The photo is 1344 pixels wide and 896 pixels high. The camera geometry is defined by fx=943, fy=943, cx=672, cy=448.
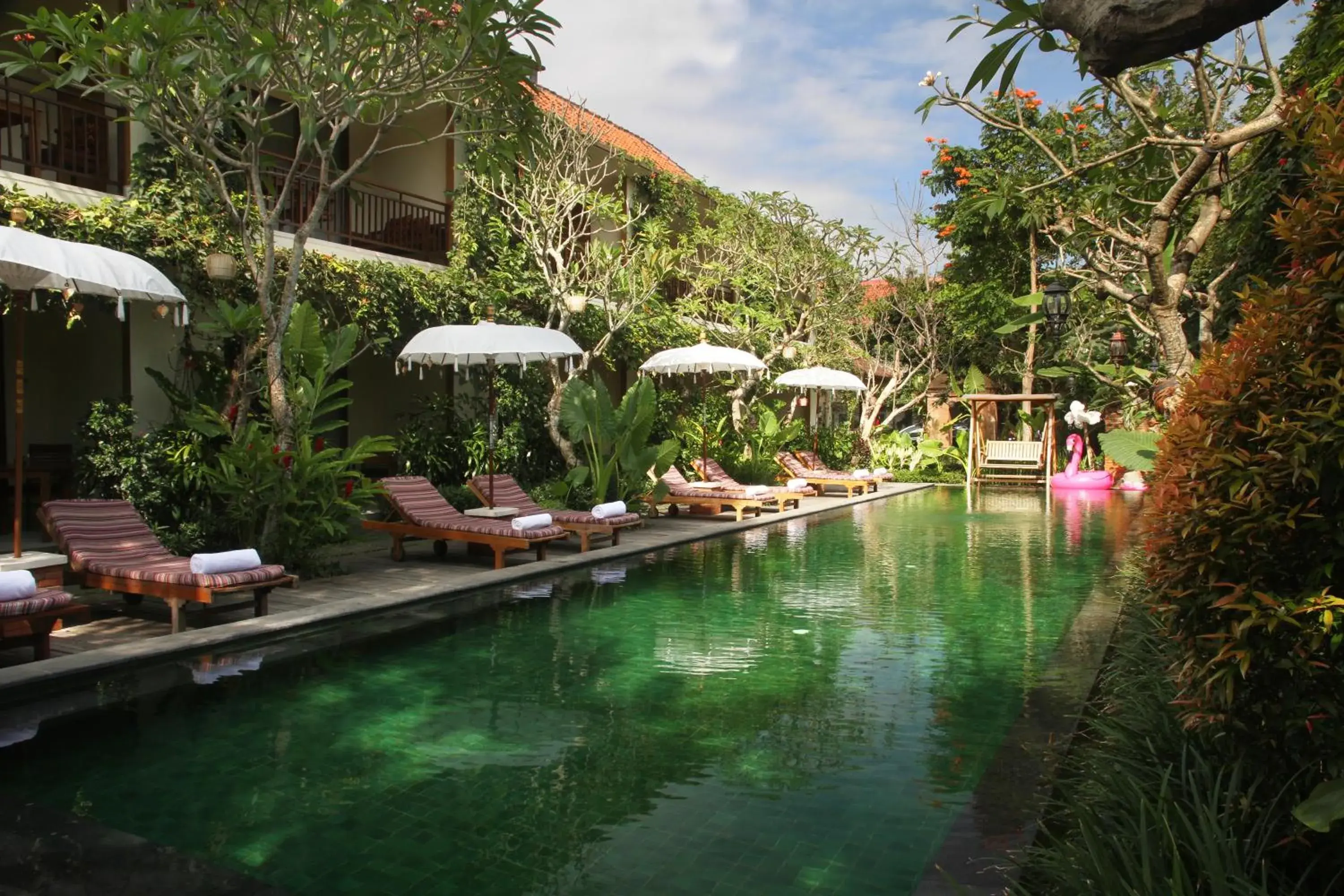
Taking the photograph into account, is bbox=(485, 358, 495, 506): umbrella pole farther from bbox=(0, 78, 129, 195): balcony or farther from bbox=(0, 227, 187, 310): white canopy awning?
bbox=(0, 78, 129, 195): balcony

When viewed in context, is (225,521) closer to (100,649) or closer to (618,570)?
(100,649)

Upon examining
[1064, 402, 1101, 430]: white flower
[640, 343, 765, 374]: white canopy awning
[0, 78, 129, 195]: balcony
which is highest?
[0, 78, 129, 195]: balcony

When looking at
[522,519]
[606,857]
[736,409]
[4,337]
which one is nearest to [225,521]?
[522,519]

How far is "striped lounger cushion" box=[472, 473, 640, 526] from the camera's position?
39.6 ft

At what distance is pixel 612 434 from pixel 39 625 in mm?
9153

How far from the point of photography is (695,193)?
2259 cm

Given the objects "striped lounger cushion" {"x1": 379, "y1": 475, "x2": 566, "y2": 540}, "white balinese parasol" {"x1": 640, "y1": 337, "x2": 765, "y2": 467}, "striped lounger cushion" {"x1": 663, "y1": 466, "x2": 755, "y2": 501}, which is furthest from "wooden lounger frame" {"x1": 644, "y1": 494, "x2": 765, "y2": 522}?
"striped lounger cushion" {"x1": 379, "y1": 475, "x2": 566, "y2": 540}

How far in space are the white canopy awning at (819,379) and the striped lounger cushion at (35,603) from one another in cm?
1544

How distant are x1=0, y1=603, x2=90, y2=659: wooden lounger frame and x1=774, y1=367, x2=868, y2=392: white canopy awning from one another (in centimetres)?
1535

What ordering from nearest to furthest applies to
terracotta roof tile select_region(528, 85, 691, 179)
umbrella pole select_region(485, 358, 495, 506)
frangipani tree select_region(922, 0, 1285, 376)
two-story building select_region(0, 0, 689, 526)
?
frangipani tree select_region(922, 0, 1285, 376) < two-story building select_region(0, 0, 689, 526) < umbrella pole select_region(485, 358, 495, 506) < terracotta roof tile select_region(528, 85, 691, 179)

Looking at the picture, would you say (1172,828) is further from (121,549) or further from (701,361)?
(701,361)

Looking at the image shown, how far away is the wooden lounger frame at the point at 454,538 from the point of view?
1056 cm

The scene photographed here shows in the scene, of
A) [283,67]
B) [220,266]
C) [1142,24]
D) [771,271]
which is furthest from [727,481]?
[1142,24]

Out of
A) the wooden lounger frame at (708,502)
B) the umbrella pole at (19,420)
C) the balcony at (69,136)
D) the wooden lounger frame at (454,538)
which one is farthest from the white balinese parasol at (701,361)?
the umbrella pole at (19,420)
